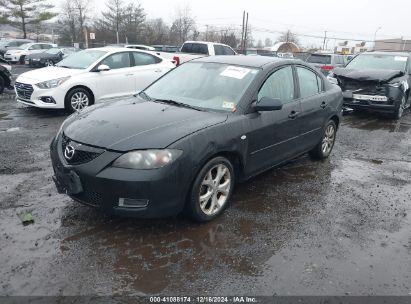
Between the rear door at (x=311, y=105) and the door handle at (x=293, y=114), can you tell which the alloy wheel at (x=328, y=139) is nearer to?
the rear door at (x=311, y=105)

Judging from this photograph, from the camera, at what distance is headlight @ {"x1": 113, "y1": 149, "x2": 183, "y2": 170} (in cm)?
317

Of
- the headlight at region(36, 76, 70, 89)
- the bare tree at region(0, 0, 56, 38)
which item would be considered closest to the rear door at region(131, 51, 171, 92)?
the headlight at region(36, 76, 70, 89)

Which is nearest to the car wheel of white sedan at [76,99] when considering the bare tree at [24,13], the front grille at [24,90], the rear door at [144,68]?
the front grille at [24,90]

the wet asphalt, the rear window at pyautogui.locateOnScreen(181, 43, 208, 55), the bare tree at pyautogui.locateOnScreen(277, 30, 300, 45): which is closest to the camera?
the wet asphalt

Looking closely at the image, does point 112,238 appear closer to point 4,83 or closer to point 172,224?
point 172,224

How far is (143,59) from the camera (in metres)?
9.62

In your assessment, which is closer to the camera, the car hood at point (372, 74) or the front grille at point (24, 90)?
the front grille at point (24, 90)

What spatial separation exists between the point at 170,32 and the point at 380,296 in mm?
55376

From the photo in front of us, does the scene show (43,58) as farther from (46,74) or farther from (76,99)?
(76,99)

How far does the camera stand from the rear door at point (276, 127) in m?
4.12

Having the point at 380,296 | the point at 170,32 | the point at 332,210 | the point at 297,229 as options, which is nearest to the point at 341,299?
the point at 380,296

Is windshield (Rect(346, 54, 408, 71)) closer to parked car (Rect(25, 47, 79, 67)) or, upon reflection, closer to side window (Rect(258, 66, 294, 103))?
side window (Rect(258, 66, 294, 103))

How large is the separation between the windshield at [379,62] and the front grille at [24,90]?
8.51 m

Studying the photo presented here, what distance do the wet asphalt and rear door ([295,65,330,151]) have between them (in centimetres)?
61
